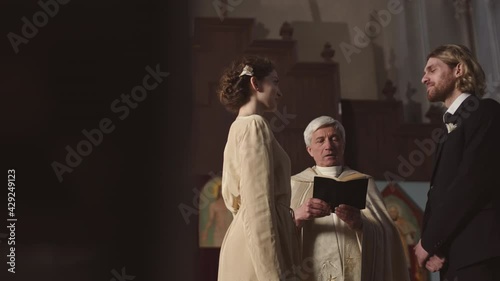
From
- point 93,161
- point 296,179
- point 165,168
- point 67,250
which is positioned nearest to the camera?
point 165,168

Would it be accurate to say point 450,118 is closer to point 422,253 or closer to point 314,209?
point 422,253

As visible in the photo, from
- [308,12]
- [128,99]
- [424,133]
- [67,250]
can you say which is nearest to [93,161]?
[128,99]

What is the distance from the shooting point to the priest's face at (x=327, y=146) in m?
Answer: 3.65

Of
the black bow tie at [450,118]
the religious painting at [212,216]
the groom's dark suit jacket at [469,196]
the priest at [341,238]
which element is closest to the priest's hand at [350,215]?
the priest at [341,238]

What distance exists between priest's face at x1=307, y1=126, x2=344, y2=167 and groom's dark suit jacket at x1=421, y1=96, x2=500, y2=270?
91cm

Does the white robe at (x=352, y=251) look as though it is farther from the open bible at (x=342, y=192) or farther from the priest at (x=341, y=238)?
the open bible at (x=342, y=192)

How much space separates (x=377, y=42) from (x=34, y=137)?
15.4 feet

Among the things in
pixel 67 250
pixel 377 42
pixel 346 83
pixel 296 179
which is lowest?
pixel 67 250

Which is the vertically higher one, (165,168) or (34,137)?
(34,137)

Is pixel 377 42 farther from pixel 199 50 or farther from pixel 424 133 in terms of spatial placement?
pixel 199 50

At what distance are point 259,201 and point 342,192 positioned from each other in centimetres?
64

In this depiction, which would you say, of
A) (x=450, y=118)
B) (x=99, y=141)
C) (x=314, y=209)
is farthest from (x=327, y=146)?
(x=99, y=141)

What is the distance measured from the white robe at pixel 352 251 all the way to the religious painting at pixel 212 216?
1960mm

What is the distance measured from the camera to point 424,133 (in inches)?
239
